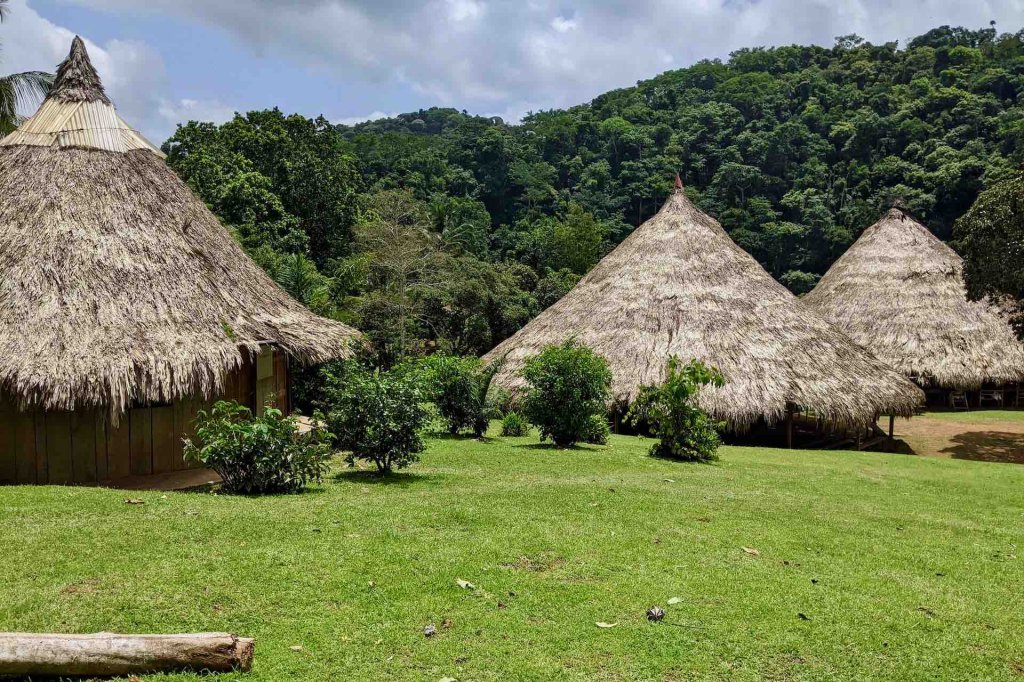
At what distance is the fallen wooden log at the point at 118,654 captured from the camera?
13.4ft

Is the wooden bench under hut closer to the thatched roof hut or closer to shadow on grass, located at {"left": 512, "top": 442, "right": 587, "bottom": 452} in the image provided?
shadow on grass, located at {"left": 512, "top": 442, "right": 587, "bottom": 452}

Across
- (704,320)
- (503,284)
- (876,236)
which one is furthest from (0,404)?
(876,236)

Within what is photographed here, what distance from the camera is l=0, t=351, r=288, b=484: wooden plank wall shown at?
10.6m

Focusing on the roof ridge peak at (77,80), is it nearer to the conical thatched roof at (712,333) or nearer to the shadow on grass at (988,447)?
the conical thatched roof at (712,333)

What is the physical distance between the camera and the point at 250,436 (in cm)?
836

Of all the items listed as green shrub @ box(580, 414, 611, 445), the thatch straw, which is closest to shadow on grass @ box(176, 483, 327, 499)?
green shrub @ box(580, 414, 611, 445)

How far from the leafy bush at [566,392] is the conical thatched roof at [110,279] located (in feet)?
11.3

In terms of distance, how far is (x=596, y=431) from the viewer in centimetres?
1451

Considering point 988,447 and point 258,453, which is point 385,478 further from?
point 988,447

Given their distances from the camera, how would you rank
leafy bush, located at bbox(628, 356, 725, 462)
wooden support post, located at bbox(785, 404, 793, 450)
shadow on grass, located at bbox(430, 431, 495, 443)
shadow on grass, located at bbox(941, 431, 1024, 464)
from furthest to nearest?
shadow on grass, located at bbox(941, 431, 1024, 464) < wooden support post, located at bbox(785, 404, 793, 450) < shadow on grass, located at bbox(430, 431, 495, 443) < leafy bush, located at bbox(628, 356, 725, 462)

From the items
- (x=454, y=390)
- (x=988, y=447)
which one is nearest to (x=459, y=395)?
(x=454, y=390)

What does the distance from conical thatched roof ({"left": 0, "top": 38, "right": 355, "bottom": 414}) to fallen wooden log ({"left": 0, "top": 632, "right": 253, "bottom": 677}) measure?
21.5ft

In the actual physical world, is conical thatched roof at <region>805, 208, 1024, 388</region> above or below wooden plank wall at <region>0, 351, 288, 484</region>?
above

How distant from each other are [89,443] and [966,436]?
2042cm
